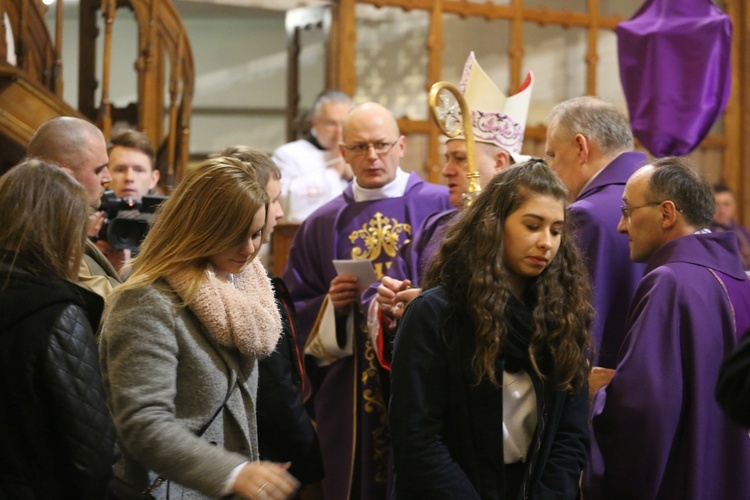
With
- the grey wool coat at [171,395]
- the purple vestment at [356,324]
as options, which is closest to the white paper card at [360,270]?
the purple vestment at [356,324]

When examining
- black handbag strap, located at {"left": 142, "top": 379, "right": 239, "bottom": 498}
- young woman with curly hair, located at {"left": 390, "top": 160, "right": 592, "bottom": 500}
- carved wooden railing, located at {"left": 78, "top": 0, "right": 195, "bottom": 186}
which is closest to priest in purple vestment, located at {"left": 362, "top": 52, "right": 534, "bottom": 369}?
young woman with curly hair, located at {"left": 390, "top": 160, "right": 592, "bottom": 500}

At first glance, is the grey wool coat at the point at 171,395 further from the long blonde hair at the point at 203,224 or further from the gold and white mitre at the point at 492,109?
the gold and white mitre at the point at 492,109

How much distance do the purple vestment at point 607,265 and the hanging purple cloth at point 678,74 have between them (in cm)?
116

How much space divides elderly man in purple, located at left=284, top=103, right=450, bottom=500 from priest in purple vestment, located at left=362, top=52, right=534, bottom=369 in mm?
250

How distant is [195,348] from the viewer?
214 cm

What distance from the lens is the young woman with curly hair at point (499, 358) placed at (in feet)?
7.90

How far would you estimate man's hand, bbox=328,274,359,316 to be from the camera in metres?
3.85

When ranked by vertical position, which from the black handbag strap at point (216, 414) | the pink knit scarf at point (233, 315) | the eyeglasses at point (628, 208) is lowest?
the black handbag strap at point (216, 414)

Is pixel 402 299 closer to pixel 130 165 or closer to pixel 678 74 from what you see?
pixel 130 165

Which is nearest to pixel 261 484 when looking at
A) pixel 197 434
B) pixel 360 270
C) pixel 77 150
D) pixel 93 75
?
pixel 197 434

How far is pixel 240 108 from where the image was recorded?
8867 millimetres

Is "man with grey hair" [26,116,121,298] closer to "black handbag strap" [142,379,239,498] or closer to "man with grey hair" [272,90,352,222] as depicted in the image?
"black handbag strap" [142,379,239,498]

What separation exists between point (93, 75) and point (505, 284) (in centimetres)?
430

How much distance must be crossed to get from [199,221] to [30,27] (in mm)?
3460
